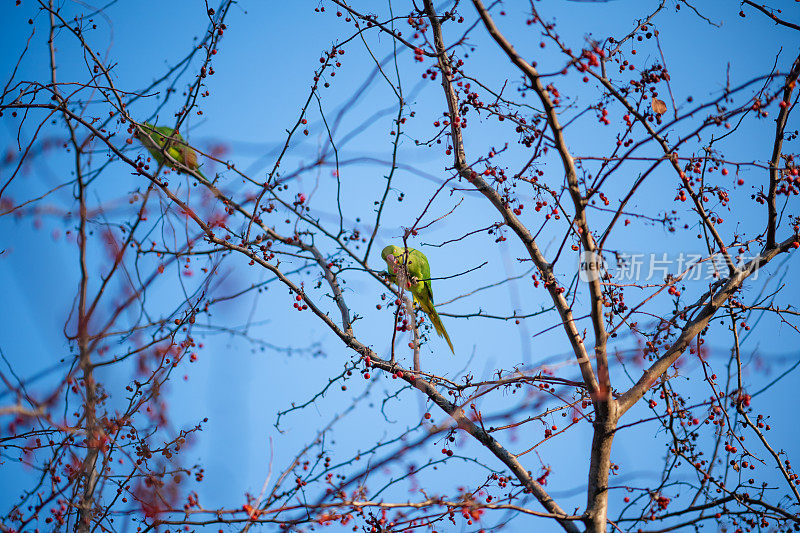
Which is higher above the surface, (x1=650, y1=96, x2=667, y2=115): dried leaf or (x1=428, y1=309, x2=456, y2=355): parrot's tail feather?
(x1=428, y1=309, x2=456, y2=355): parrot's tail feather

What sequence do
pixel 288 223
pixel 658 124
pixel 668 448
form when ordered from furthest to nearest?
1. pixel 288 223
2. pixel 668 448
3. pixel 658 124

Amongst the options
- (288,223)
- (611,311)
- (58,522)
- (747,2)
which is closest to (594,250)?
(611,311)

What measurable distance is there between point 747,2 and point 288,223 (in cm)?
262

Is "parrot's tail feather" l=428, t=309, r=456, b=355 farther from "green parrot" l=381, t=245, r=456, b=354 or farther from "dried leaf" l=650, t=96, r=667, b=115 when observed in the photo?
"dried leaf" l=650, t=96, r=667, b=115

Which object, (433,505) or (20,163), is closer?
(20,163)

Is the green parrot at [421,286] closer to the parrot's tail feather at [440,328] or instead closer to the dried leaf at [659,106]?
the parrot's tail feather at [440,328]

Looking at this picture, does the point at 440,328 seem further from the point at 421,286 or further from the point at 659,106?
the point at 659,106

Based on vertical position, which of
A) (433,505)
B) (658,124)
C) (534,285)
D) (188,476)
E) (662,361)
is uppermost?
(658,124)

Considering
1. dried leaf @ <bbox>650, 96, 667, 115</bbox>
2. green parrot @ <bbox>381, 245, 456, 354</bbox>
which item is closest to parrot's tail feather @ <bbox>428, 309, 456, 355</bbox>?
green parrot @ <bbox>381, 245, 456, 354</bbox>

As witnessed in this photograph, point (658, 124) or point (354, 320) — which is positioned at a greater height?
point (658, 124)

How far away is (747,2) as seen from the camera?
8.89 ft

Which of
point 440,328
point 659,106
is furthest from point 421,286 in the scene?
point 659,106

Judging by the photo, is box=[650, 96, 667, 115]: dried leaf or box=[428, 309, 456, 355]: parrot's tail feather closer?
box=[650, 96, 667, 115]: dried leaf

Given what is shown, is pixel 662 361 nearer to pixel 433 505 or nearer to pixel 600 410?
pixel 600 410
